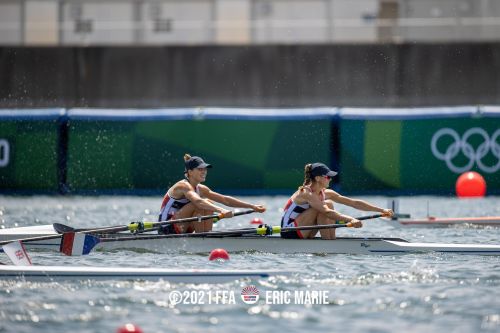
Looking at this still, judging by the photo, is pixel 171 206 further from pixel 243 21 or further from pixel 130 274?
pixel 243 21

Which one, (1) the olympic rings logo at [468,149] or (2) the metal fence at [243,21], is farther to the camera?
(2) the metal fence at [243,21]

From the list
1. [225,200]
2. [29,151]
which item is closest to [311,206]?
[225,200]

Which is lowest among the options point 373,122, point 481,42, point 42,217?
point 42,217

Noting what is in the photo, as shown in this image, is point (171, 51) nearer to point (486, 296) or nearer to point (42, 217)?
point (42, 217)

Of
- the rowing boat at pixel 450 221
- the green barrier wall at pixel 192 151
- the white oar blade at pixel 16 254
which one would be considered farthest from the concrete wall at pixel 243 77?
the white oar blade at pixel 16 254

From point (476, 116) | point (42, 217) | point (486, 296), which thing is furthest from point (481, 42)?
point (486, 296)

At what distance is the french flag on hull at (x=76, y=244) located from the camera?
1348 cm

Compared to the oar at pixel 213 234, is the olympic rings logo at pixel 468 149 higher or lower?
higher

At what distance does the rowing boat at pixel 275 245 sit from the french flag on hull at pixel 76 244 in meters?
0.30

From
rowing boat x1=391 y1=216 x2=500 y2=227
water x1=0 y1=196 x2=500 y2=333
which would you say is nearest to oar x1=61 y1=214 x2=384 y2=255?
water x1=0 y1=196 x2=500 y2=333

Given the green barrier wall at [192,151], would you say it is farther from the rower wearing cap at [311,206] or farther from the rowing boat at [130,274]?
the rowing boat at [130,274]

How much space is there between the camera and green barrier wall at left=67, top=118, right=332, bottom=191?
22469 millimetres

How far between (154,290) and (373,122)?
39.9ft

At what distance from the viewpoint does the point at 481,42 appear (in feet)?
86.8
